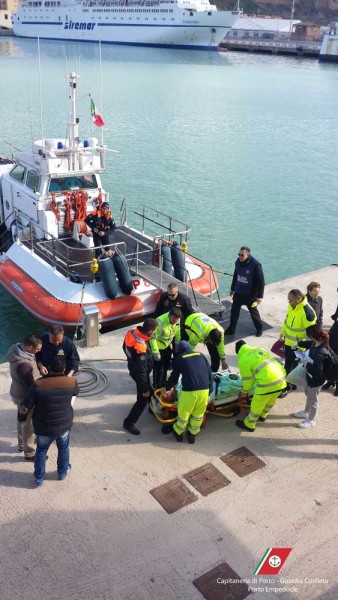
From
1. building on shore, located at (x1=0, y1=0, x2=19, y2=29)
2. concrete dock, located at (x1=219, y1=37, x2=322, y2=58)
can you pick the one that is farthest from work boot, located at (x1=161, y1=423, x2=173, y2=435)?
building on shore, located at (x1=0, y1=0, x2=19, y2=29)

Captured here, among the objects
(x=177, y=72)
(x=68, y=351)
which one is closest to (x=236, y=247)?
(x=68, y=351)

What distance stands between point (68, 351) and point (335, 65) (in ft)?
295

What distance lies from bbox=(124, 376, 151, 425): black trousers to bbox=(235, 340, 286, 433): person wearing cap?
1.12 metres

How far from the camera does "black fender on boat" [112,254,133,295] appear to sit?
30.0ft

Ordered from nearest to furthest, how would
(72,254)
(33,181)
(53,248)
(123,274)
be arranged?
(123,274)
(53,248)
(72,254)
(33,181)

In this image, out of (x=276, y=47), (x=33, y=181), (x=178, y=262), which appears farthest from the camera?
(x=276, y=47)

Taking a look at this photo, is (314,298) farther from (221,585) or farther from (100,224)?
(100,224)

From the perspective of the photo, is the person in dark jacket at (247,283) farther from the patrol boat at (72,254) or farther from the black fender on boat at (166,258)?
the black fender on boat at (166,258)

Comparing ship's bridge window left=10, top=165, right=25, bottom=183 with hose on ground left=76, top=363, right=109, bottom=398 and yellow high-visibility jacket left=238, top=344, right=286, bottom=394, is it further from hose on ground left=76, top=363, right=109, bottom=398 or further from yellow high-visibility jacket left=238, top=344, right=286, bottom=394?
yellow high-visibility jacket left=238, top=344, right=286, bottom=394

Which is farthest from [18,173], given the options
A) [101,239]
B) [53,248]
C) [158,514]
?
[158,514]

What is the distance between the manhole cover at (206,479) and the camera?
537cm

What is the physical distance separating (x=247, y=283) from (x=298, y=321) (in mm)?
1527

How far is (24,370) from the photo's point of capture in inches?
201

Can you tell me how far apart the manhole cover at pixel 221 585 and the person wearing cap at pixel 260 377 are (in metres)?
1.85
